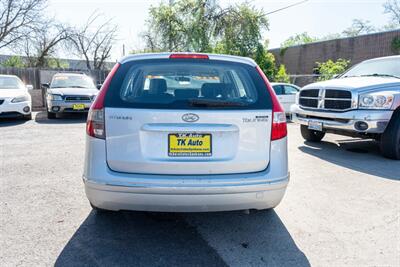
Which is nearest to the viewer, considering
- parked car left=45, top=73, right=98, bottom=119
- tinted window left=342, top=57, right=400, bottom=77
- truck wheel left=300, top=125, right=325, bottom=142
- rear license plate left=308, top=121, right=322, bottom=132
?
rear license plate left=308, top=121, right=322, bottom=132

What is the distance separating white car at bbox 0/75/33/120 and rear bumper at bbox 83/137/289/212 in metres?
8.46

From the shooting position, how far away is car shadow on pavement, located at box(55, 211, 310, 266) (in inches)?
104

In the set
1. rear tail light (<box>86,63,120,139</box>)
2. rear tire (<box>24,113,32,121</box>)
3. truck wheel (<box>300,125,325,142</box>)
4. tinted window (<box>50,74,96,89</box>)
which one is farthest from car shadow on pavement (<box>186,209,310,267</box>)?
tinted window (<box>50,74,96,89</box>)

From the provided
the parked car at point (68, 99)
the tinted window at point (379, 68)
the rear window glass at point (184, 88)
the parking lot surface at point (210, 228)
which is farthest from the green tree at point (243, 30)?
the rear window glass at point (184, 88)

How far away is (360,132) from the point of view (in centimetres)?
599

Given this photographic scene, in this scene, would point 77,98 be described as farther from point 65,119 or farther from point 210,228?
point 210,228

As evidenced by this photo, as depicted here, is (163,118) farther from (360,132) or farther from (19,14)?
(19,14)

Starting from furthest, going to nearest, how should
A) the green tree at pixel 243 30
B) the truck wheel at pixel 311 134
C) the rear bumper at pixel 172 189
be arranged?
the green tree at pixel 243 30, the truck wheel at pixel 311 134, the rear bumper at pixel 172 189

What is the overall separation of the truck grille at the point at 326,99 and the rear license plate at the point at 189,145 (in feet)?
14.2

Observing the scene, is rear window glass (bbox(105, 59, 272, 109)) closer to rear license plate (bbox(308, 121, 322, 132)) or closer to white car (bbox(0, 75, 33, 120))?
rear license plate (bbox(308, 121, 322, 132))

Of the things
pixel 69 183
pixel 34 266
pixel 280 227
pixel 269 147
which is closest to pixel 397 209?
pixel 280 227

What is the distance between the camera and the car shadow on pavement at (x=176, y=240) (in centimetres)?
264

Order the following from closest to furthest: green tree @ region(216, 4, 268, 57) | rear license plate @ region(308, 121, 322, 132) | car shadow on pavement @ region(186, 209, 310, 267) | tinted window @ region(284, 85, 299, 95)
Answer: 1. car shadow on pavement @ region(186, 209, 310, 267)
2. rear license plate @ region(308, 121, 322, 132)
3. tinted window @ region(284, 85, 299, 95)
4. green tree @ region(216, 4, 268, 57)

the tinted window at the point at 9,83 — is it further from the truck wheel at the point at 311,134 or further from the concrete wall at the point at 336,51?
the concrete wall at the point at 336,51
